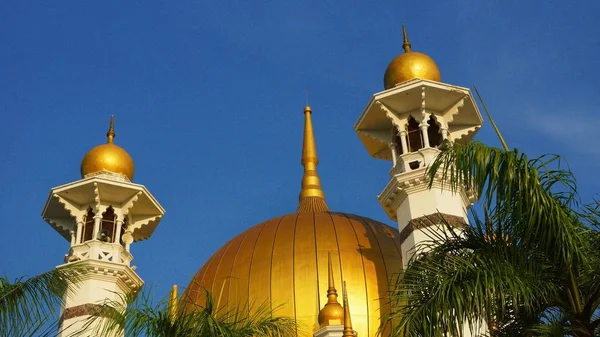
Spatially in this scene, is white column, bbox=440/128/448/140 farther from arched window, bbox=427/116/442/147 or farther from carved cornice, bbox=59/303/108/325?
carved cornice, bbox=59/303/108/325

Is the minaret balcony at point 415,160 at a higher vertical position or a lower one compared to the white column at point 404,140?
lower

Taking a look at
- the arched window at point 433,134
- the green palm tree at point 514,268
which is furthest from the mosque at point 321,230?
the green palm tree at point 514,268

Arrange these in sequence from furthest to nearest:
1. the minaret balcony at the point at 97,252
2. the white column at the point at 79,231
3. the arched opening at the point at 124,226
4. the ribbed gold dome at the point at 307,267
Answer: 1. the arched opening at the point at 124,226
2. the ribbed gold dome at the point at 307,267
3. the white column at the point at 79,231
4. the minaret balcony at the point at 97,252

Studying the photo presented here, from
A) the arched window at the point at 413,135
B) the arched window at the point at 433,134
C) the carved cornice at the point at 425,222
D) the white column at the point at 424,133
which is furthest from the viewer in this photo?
the arched window at the point at 433,134

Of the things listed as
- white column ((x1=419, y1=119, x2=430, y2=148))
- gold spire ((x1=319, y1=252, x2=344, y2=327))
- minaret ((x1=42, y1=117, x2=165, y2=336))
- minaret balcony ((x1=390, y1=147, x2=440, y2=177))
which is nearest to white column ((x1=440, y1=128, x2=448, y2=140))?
white column ((x1=419, y1=119, x2=430, y2=148))

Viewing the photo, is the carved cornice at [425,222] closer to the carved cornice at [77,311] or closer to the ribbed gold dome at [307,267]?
the ribbed gold dome at [307,267]

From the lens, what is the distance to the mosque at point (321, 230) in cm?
1967

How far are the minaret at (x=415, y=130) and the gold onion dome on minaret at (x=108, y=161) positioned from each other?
6.06 meters

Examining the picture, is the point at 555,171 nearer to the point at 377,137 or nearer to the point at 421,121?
the point at 421,121

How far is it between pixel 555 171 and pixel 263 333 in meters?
4.24

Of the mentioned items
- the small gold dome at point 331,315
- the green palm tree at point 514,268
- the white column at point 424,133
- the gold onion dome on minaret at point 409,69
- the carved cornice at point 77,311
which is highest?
the gold onion dome on minaret at point 409,69

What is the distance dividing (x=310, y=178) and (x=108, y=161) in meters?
9.24

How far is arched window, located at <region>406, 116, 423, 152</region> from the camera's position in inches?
833

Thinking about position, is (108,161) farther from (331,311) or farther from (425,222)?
(425,222)
